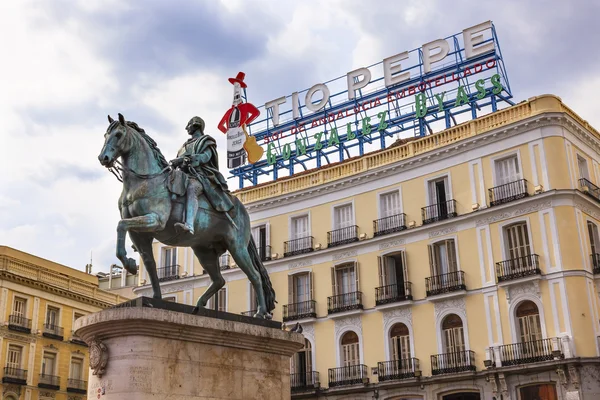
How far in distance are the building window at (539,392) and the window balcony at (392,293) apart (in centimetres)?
781

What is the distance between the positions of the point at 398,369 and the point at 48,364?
996 inches

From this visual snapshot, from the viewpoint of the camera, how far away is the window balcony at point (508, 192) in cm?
3597

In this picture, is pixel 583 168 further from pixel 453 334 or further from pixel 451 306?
pixel 453 334

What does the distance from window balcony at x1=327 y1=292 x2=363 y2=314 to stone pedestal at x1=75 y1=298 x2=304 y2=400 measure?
29099 millimetres

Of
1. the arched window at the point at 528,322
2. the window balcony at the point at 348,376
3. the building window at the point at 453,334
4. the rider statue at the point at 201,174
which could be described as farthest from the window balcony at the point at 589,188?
the rider statue at the point at 201,174

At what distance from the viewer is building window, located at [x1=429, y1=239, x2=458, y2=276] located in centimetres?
3784

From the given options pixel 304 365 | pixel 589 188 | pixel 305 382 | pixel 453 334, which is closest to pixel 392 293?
pixel 453 334

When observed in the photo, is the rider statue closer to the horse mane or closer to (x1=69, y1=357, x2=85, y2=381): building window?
the horse mane

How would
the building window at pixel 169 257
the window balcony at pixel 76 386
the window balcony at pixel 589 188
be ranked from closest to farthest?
the window balcony at pixel 589 188, the building window at pixel 169 257, the window balcony at pixel 76 386

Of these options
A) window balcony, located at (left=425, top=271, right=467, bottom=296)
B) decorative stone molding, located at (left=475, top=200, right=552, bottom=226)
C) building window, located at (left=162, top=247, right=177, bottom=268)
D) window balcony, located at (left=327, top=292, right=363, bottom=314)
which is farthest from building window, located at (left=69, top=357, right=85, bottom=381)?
decorative stone molding, located at (left=475, top=200, right=552, bottom=226)

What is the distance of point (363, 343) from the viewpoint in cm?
3944

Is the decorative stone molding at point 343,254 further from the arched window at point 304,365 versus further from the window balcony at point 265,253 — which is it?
the arched window at point 304,365

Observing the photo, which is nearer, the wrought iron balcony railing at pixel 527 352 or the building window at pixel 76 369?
the wrought iron balcony railing at pixel 527 352

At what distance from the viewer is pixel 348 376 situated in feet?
129
